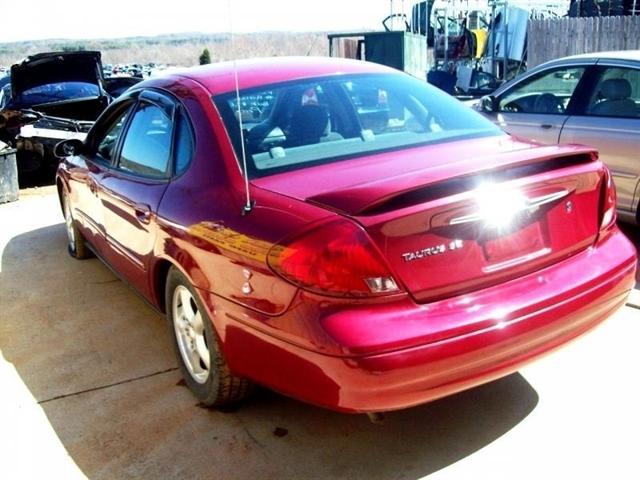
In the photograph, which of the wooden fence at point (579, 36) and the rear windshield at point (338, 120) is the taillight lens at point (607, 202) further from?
the wooden fence at point (579, 36)

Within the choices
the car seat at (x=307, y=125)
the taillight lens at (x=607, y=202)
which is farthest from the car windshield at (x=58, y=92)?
the taillight lens at (x=607, y=202)

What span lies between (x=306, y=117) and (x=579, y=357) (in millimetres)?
1909

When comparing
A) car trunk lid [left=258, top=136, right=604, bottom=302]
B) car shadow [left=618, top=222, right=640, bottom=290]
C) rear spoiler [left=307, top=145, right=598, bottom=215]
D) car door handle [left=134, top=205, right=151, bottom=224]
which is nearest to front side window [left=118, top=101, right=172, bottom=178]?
car door handle [left=134, top=205, right=151, bottom=224]

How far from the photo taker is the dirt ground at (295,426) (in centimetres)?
279

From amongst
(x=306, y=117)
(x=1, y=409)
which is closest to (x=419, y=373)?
(x=306, y=117)

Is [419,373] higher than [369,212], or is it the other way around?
[369,212]

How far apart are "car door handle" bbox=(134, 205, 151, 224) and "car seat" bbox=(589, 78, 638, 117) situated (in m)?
3.79

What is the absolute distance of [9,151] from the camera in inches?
335

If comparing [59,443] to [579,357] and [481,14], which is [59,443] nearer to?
[579,357]

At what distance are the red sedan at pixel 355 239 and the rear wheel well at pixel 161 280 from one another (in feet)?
0.04

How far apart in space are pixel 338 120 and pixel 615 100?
302 cm

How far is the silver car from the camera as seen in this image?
519 cm

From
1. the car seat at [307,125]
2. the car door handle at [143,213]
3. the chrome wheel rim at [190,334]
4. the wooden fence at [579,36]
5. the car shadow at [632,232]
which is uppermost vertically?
the wooden fence at [579,36]

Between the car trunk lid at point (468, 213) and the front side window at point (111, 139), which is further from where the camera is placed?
the front side window at point (111, 139)
